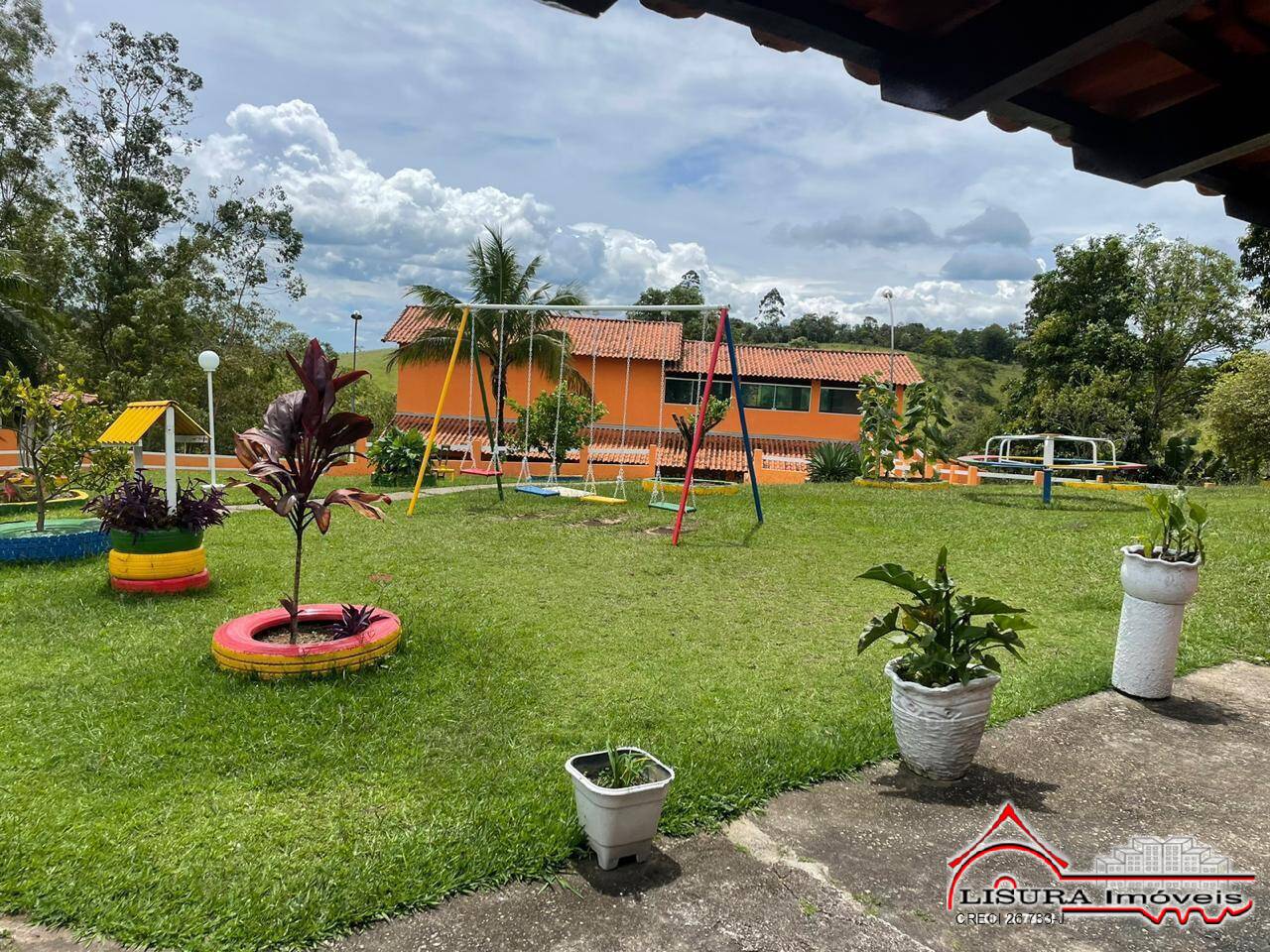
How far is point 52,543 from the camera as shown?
7723 millimetres

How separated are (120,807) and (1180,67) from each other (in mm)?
4875

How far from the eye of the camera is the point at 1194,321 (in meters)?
30.3

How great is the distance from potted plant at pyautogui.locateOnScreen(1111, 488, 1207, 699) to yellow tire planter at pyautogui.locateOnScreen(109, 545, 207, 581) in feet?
24.3

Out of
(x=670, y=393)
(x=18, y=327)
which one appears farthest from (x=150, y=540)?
(x=670, y=393)

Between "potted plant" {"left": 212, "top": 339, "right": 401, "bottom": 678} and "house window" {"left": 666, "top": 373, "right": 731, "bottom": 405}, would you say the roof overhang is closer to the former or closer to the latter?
"potted plant" {"left": 212, "top": 339, "right": 401, "bottom": 678}

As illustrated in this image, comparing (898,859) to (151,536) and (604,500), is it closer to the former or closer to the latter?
(151,536)

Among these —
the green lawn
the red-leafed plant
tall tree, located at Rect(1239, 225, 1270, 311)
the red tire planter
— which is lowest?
the green lawn

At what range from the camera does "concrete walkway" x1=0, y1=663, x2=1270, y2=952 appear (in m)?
2.55

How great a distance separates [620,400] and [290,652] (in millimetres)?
24218

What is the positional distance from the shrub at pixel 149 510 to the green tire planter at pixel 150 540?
0.15ft

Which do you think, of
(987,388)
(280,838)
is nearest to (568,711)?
(280,838)

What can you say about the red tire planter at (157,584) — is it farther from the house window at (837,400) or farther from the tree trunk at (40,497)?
the house window at (837,400)

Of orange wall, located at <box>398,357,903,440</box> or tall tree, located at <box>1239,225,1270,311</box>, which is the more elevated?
tall tree, located at <box>1239,225,1270,311</box>

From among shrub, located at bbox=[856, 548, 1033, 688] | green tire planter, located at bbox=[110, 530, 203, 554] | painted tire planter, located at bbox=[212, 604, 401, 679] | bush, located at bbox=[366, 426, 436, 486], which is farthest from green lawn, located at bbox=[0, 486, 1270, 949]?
bush, located at bbox=[366, 426, 436, 486]
